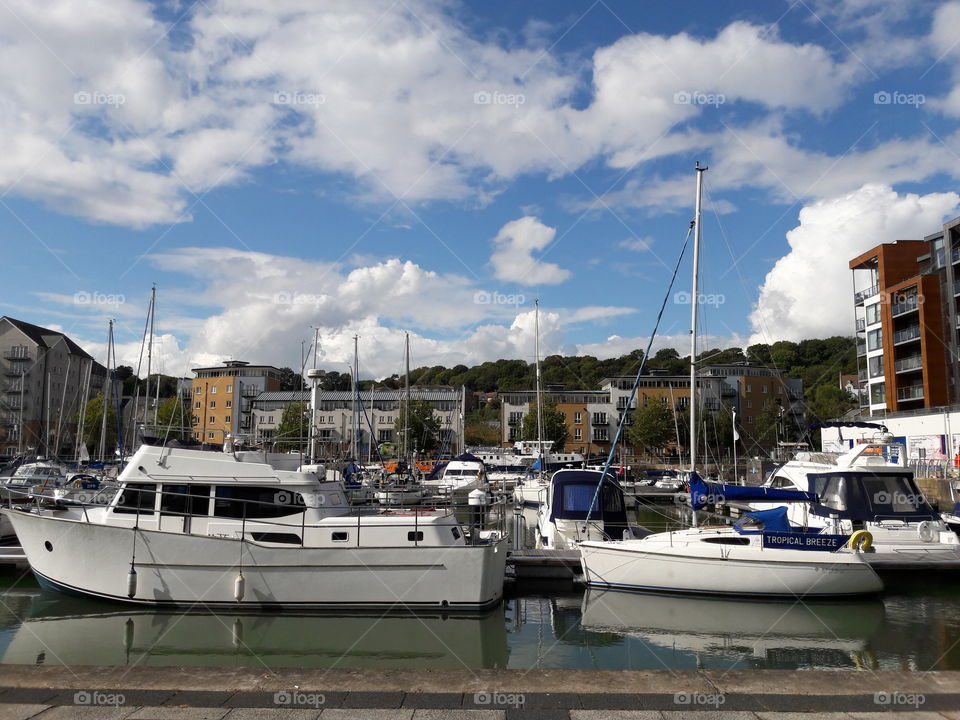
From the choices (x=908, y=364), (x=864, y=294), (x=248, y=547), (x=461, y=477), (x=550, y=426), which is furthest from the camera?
(x=550, y=426)

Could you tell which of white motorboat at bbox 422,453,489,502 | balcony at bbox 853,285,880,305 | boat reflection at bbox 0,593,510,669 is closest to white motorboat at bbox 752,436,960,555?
boat reflection at bbox 0,593,510,669

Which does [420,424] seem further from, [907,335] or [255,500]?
[255,500]

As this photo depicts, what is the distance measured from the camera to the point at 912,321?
181ft

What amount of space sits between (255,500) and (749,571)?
1119 cm

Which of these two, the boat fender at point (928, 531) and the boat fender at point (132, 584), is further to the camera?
the boat fender at point (928, 531)

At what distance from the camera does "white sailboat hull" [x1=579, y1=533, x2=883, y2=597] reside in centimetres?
1510

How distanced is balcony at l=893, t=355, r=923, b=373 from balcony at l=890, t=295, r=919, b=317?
374cm

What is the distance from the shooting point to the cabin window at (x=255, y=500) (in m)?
14.6

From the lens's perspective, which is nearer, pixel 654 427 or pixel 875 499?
pixel 875 499

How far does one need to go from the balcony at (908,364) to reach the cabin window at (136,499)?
57066 mm

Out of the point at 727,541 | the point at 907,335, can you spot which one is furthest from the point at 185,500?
the point at 907,335

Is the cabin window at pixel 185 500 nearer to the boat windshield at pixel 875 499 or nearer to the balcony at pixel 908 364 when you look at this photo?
the boat windshield at pixel 875 499

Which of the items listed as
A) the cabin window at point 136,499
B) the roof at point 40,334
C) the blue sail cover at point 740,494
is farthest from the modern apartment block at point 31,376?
the blue sail cover at point 740,494

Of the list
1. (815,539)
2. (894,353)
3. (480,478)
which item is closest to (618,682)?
(815,539)
